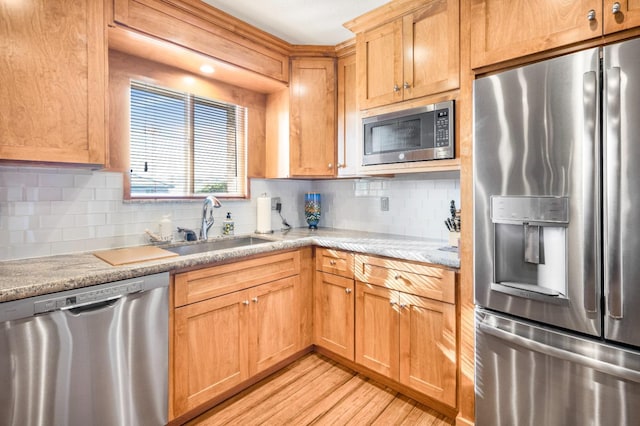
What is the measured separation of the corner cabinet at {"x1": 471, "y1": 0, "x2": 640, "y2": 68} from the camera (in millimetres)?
1281

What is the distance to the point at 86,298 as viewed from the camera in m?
1.43

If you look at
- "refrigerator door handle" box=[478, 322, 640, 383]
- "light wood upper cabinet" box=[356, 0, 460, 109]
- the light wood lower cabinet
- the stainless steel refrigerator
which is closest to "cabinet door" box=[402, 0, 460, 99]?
"light wood upper cabinet" box=[356, 0, 460, 109]

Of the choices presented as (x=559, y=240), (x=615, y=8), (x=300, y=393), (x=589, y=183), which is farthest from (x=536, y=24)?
(x=300, y=393)

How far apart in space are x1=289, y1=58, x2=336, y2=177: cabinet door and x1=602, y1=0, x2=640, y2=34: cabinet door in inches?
70.5

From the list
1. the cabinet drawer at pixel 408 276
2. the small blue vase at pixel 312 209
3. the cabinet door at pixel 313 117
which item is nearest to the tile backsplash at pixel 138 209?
the small blue vase at pixel 312 209

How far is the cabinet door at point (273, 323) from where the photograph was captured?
2.17 meters

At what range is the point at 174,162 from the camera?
2.47 m

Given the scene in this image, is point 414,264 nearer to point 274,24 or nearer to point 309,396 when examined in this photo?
point 309,396

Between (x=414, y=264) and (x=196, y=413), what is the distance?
1535 millimetres

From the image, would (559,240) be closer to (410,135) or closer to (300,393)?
(410,135)

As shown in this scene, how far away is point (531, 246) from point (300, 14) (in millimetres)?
2010

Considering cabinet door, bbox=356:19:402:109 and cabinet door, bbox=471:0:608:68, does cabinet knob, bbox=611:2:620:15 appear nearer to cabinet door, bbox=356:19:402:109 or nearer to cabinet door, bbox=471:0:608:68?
cabinet door, bbox=471:0:608:68

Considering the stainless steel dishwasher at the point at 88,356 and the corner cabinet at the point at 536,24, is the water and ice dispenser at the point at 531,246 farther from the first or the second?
the stainless steel dishwasher at the point at 88,356

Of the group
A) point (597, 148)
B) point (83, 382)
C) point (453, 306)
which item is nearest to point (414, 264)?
point (453, 306)
